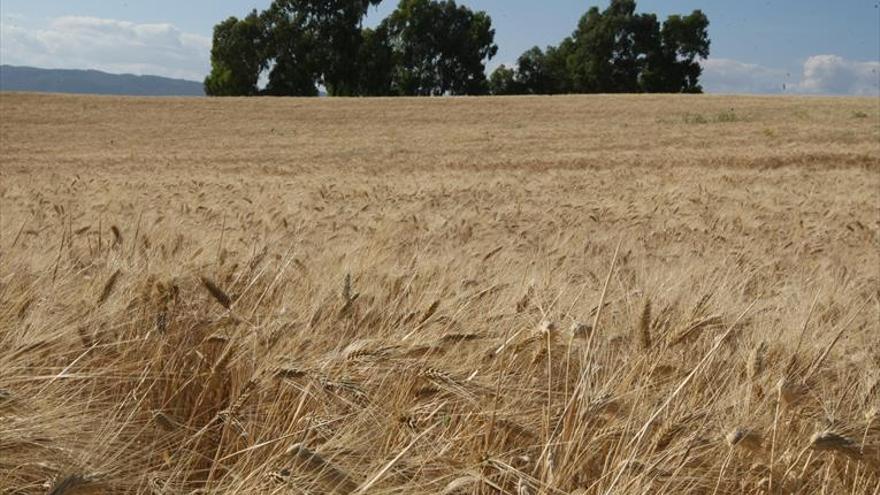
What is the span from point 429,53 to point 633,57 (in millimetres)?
16896

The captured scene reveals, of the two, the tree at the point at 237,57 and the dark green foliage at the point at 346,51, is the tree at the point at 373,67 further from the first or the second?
the tree at the point at 237,57

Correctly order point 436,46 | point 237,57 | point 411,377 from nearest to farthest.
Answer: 1. point 411,377
2. point 237,57
3. point 436,46

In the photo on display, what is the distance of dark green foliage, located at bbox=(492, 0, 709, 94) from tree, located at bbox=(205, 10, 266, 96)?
22.0 metres

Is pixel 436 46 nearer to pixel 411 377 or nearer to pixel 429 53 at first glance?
pixel 429 53

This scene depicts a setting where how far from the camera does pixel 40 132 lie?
2695 centimetres

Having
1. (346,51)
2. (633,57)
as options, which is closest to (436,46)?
(346,51)

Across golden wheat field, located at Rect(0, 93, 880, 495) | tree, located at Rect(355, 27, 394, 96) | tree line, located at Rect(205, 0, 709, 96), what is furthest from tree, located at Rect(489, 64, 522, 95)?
golden wheat field, located at Rect(0, 93, 880, 495)

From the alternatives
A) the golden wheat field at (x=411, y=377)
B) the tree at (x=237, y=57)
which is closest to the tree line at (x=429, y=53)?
the tree at (x=237, y=57)

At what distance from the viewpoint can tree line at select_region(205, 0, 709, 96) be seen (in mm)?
59375

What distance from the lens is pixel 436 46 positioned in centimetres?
6694

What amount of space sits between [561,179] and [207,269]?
496 inches

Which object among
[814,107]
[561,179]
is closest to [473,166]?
[561,179]

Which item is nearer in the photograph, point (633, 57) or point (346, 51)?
point (346, 51)

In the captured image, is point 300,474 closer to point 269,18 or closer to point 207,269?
point 207,269
